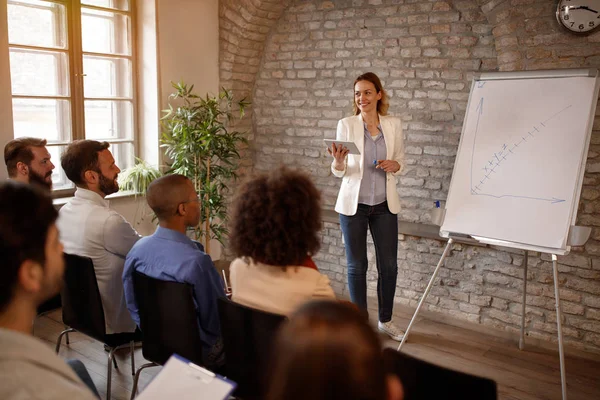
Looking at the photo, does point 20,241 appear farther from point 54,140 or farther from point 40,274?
point 54,140

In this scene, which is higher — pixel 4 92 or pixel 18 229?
pixel 4 92

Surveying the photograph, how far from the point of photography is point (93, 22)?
463 centimetres

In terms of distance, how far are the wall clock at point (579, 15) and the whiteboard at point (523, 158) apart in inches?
17.0

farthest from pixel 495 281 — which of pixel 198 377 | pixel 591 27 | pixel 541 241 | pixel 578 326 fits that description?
pixel 198 377

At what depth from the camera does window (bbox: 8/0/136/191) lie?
4.22m

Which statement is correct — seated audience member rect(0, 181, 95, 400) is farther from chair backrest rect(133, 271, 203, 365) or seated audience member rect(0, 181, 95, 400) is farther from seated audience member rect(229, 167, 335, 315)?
chair backrest rect(133, 271, 203, 365)

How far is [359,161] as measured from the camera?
3.98m

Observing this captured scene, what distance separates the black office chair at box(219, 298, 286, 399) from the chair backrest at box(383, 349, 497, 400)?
0.45 metres

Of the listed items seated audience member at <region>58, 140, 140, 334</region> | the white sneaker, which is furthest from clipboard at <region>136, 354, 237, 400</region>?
the white sneaker

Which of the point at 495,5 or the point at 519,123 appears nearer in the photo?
the point at 519,123

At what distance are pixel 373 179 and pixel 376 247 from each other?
1.57ft

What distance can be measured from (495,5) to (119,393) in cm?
343

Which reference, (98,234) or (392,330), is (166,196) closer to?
(98,234)

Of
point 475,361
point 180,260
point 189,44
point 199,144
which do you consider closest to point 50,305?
point 180,260
